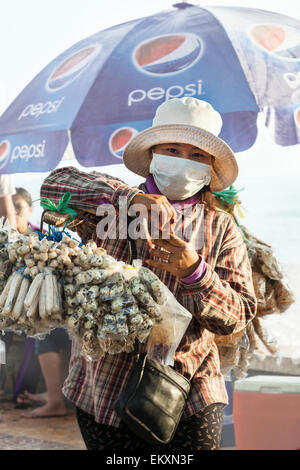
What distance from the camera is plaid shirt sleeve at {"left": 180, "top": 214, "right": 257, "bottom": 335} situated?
1.81m

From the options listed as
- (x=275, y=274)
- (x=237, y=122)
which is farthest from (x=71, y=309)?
(x=237, y=122)

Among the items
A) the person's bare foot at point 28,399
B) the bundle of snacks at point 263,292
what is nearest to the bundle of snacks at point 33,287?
the bundle of snacks at point 263,292

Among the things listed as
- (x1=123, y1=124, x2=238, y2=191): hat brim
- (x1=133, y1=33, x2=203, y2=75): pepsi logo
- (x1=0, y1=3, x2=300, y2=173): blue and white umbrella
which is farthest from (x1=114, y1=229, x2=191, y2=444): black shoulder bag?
(x1=133, y1=33, x2=203, y2=75): pepsi logo

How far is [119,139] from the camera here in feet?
15.3

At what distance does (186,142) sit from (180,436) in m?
0.97

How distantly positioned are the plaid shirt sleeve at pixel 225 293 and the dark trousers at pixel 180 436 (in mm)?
303

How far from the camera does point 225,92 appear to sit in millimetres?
4473

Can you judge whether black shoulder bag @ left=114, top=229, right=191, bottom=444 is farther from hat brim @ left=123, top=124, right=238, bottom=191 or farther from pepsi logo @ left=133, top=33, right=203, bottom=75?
pepsi logo @ left=133, top=33, right=203, bottom=75

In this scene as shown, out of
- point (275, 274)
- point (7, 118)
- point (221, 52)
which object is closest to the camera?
point (275, 274)

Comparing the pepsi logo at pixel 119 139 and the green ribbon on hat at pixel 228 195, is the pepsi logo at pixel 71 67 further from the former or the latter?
the green ribbon on hat at pixel 228 195
